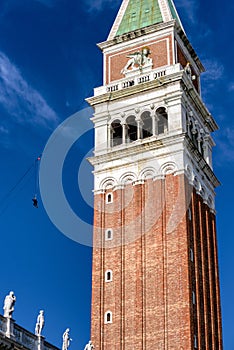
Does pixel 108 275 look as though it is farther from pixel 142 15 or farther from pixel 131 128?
pixel 142 15

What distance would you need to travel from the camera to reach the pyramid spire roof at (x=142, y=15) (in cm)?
6556

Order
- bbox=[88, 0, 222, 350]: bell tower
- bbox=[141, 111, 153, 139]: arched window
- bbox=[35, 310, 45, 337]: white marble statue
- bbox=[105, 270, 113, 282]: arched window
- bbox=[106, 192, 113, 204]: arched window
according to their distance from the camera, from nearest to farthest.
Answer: bbox=[35, 310, 45, 337]: white marble statue → bbox=[88, 0, 222, 350]: bell tower → bbox=[105, 270, 113, 282]: arched window → bbox=[106, 192, 113, 204]: arched window → bbox=[141, 111, 153, 139]: arched window

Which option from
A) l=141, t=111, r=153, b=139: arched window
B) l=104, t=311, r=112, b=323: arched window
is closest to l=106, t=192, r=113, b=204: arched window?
l=141, t=111, r=153, b=139: arched window

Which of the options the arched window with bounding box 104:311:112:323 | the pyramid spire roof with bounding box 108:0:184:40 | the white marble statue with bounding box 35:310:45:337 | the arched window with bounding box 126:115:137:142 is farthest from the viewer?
the pyramid spire roof with bounding box 108:0:184:40

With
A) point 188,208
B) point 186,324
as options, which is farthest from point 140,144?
point 186,324

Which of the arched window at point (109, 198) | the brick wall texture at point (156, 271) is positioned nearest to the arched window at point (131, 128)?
the arched window at point (109, 198)

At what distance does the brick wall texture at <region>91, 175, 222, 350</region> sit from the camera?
51.6 metres

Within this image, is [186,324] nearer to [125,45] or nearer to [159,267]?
[159,267]

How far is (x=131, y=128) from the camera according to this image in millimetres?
62219

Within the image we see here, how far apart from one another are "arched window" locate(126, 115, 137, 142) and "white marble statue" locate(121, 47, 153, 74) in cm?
478

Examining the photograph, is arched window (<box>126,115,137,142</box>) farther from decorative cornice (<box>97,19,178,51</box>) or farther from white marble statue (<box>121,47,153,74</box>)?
decorative cornice (<box>97,19,178,51</box>)

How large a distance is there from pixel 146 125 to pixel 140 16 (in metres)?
11.2

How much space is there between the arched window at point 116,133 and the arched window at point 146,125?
192 centimetres

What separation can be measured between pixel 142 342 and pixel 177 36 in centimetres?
2693
